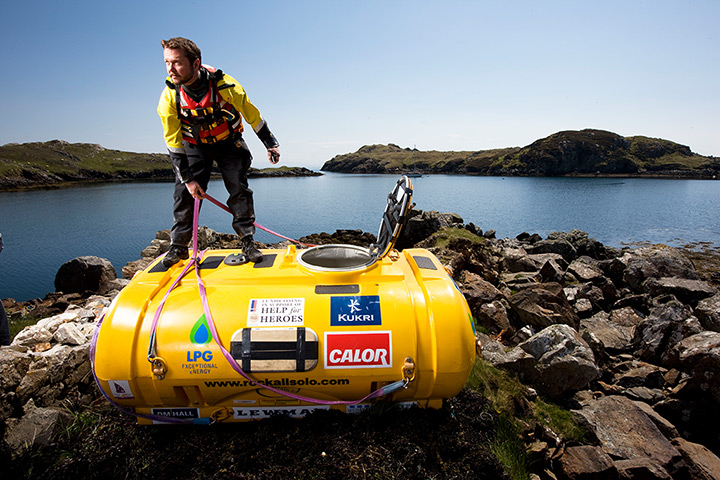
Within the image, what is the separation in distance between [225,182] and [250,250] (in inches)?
40.8

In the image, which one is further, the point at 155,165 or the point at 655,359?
the point at 155,165

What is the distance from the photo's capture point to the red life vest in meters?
4.00

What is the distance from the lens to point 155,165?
107125mm

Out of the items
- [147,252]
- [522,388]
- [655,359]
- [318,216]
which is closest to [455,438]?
[522,388]

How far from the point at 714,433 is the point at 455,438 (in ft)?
15.3

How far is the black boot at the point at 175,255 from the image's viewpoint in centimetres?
434

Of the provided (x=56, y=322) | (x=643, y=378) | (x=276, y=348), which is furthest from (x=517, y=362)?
(x=56, y=322)

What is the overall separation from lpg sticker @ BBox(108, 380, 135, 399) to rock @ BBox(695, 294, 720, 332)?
452 inches

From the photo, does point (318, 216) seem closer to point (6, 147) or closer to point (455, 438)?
point (455, 438)

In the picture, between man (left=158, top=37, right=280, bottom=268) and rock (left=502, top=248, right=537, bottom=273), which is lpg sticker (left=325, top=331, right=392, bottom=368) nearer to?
man (left=158, top=37, right=280, bottom=268)

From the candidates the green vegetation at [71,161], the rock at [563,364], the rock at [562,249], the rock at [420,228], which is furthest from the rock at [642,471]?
the green vegetation at [71,161]

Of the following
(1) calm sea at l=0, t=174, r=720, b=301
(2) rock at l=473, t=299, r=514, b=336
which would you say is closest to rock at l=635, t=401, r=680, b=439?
(2) rock at l=473, t=299, r=514, b=336

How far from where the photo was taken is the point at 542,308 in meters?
7.81

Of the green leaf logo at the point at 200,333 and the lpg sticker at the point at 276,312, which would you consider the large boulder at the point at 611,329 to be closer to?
the lpg sticker at the point at 276,312
